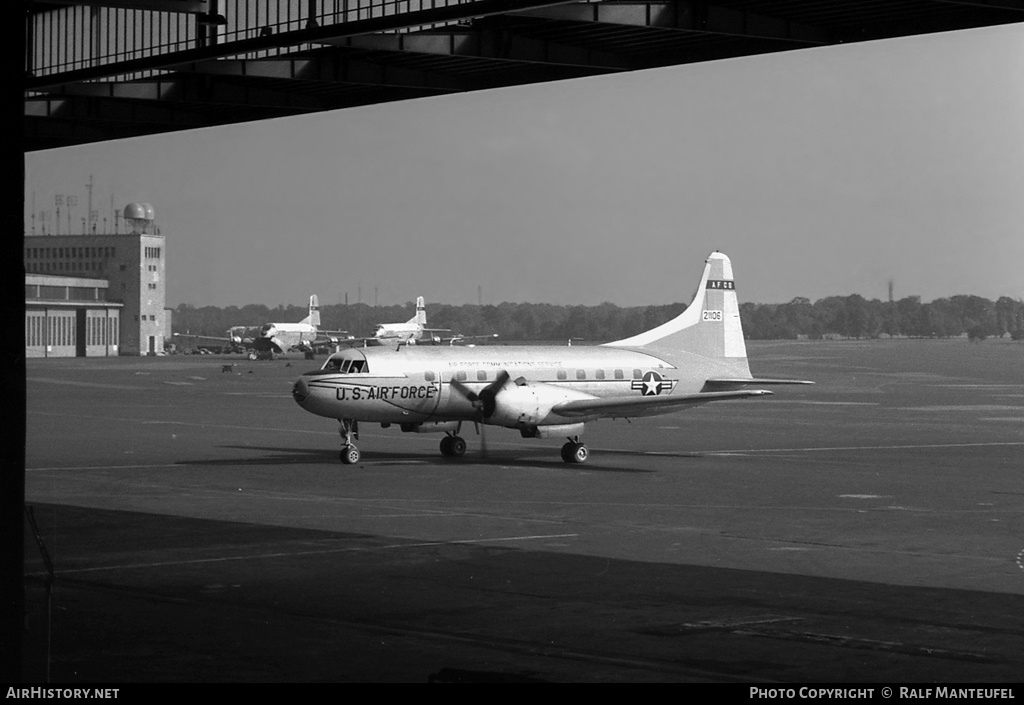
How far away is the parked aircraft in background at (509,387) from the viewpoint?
112 feet

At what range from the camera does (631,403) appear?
34750mm

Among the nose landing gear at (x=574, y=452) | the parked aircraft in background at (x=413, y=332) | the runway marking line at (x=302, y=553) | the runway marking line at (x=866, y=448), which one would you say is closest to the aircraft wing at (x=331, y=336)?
the parked aircraft in background at (x=413, y=332)

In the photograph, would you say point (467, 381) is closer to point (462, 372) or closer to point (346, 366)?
point (462, 372)

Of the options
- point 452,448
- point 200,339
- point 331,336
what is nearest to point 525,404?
point 452,448

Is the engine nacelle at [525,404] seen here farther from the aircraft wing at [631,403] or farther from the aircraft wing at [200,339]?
the aircraft wing at [200,339]

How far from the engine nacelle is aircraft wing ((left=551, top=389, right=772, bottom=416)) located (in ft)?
0.86

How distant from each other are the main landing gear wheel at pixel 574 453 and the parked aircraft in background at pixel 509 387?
A: 27 millimetres

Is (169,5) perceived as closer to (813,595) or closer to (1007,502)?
(813,595)

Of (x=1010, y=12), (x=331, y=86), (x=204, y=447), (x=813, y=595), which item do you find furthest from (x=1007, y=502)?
(x=204, y=447)

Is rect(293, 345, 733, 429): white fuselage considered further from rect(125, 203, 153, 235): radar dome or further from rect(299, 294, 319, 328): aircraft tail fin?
rect(125, 203, 153, 235): radar dome

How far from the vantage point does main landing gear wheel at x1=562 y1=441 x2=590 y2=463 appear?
35.2 metres

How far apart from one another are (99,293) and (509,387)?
13703cm

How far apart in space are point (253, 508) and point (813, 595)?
1285 centimetres

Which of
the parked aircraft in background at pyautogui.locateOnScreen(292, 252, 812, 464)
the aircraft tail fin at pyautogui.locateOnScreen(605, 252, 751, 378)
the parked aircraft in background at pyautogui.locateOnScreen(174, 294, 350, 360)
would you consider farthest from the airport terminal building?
the parked aircraft in background at pyautogui.locateOnScreen(292, 252, 812, 464)
